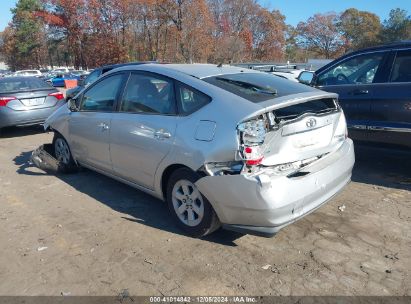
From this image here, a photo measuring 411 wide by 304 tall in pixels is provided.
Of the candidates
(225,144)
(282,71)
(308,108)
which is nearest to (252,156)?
(225,144)

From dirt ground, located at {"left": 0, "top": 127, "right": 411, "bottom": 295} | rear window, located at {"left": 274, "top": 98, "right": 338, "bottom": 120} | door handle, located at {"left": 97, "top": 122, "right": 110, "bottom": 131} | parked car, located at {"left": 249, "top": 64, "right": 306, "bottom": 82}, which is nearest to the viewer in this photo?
dirt ground, located at {"left": 0, "top": 127, "right": 411, "bottom": 295}

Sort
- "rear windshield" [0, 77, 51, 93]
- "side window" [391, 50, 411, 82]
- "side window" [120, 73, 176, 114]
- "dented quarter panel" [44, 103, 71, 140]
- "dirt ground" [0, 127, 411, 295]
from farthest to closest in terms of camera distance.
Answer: "rear windshield" [0, 77, 51, 93] < "dented quarter panel" [44, 103, 71, 140] < "side window" [391, 50, 411, 82] < "side window" [120, 73, 176, 114] < "dirt ground" [0, 127, 411, 295]

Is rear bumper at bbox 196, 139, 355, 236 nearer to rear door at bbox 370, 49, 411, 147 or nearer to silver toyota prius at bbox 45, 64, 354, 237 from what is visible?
silver toyota prius at bbox 45, 64, 354, 237

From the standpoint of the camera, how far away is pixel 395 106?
17.1 feet

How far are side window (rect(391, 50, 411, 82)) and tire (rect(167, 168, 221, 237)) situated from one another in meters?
3.34

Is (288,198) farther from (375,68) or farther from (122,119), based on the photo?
(375,68)

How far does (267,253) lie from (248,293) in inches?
24.7

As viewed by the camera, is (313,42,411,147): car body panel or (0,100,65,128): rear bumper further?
(0,100,65,128): rear bumper

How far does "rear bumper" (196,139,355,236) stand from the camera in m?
3.24

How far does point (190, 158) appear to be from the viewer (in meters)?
3.64

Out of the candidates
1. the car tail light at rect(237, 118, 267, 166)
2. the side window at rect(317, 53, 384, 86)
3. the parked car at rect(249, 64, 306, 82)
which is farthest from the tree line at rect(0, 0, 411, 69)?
the car tail light at rect(237, 118, 267, 166)

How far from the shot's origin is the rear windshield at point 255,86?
3.69 m

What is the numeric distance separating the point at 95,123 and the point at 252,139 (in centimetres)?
250

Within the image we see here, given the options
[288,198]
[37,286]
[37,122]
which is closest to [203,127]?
[288,198]
